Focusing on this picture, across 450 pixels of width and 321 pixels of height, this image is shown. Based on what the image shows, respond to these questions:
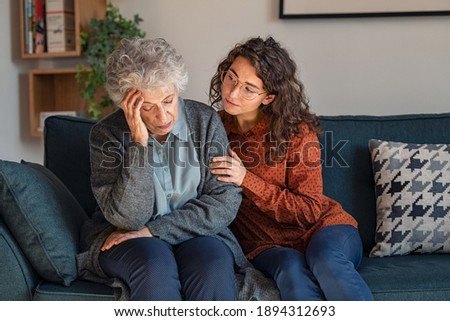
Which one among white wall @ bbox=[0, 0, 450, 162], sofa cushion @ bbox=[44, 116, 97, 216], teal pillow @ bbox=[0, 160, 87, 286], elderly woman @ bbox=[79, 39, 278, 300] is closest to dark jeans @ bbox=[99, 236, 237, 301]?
elderly woman @ bbox=[79, 39, 278, 300]

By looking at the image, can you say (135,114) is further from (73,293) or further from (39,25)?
(39,25)

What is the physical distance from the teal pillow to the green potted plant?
1160 mm

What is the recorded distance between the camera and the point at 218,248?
68.7 inches

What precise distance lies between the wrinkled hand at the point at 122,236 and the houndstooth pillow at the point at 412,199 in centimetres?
79

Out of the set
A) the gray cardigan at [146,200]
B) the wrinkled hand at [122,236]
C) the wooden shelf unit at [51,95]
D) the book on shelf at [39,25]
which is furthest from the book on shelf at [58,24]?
the wrinkled hand at [122,236]

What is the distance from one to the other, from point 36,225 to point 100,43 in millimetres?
1353

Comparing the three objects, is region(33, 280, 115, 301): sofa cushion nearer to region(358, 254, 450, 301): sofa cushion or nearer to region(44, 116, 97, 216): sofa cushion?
region(44, 116, 97, 216): sofa cushion

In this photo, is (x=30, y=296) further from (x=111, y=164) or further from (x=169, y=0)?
(x=169, y=0)

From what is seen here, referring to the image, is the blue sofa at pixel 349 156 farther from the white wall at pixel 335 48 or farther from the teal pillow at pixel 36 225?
the white wall at pixel 335 48

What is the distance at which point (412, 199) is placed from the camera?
84.4 inches

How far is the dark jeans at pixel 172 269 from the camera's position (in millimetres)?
1604

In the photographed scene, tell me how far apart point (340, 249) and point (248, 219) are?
0.33 meters

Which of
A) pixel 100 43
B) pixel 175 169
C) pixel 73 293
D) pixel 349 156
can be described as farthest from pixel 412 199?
pixel 100 43

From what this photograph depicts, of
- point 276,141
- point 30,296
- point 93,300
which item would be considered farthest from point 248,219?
point 30,296
